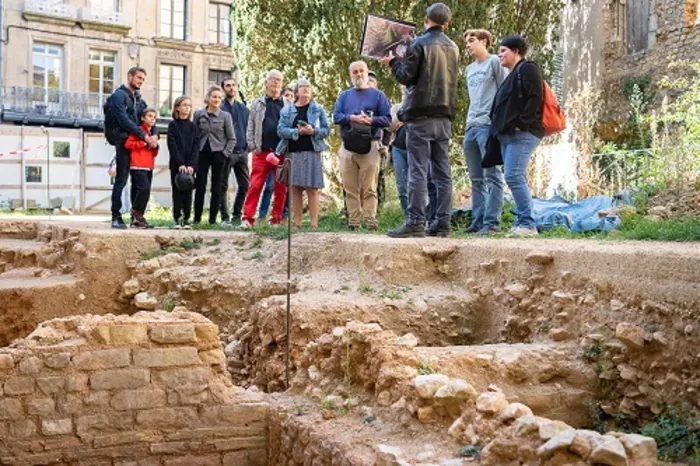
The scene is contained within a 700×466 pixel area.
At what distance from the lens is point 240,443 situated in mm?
5836

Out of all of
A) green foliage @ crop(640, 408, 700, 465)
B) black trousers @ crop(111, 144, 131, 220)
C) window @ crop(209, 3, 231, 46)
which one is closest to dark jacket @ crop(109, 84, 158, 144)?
black trousers @ crop(111, 144, 131, 220)

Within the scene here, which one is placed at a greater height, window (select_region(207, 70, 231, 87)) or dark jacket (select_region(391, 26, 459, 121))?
window (select_region(207, 70, 231, 87))

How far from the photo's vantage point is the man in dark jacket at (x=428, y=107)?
805cm

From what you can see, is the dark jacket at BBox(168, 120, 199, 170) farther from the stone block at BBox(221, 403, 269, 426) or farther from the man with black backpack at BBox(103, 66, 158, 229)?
the stone block at BBox(221, 403, 269, 426)

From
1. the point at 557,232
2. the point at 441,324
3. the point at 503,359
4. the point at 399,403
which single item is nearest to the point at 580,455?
the point at 399,403

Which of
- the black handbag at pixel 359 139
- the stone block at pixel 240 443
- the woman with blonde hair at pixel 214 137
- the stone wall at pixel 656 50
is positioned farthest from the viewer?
the stone wall at pixel 656 50

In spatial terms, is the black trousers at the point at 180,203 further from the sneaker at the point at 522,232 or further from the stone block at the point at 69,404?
the stone block at the point at 69,404

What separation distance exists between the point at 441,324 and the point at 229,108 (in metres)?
5.71

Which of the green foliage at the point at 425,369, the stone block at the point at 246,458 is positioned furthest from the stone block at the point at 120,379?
the green foliage at the point at 425,369

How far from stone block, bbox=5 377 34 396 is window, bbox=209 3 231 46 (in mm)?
26264

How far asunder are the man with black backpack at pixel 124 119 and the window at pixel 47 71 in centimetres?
1832

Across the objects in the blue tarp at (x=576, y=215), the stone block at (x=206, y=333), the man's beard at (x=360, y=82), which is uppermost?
the man's beard at (x=360, y=82)

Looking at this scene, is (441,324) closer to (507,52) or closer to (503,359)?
(503,359)

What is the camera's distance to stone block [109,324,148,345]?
5.67 metres
